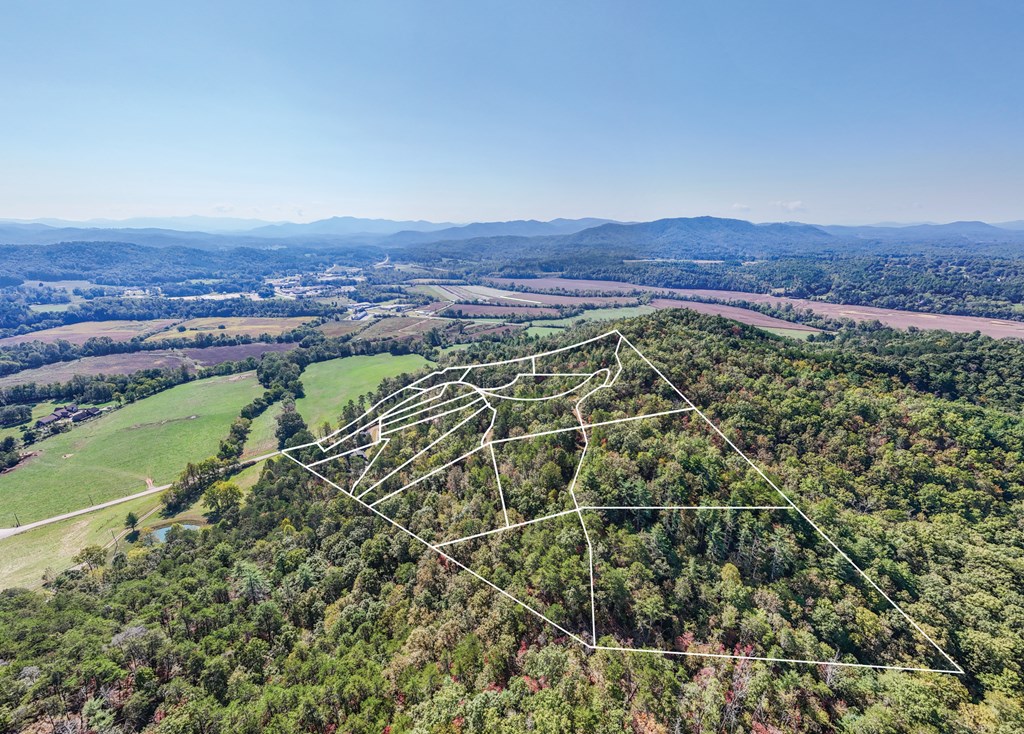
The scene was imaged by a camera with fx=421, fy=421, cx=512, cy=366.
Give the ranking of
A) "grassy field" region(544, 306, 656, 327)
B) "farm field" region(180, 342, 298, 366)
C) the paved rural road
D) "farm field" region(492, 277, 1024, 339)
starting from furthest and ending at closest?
"grassy field" region(544, 306, 656, 327) < "farm field" region(180, 342, 298, 366) < "farm field" region(492, 277, 1024, 339) < the paved rural road

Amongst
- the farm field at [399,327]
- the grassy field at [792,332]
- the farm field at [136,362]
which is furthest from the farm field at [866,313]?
the farm field at [136,362]

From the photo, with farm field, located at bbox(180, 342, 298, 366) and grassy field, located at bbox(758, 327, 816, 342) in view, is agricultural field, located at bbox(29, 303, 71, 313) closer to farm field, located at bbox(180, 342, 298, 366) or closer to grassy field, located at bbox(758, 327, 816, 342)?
farm field, located at bbox(180, 342, 298, 366)

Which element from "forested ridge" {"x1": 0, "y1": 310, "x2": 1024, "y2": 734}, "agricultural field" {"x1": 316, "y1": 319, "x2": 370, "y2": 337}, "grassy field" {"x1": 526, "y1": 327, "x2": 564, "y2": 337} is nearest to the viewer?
"forested ridge" {"x1": 0, "y1": 310, "x2": 1024, "y2": 734}

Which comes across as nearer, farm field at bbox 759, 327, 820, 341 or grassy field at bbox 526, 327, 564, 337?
farm field at bbox 759, 327, 820, 341

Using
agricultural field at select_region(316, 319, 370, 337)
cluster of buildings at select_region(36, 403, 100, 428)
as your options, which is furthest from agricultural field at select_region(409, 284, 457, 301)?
cluster of buildings at select_region(36, 403, 100, 428)

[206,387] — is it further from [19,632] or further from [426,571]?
[426,571]

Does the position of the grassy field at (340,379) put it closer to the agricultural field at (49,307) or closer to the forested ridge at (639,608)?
the forested ridge at (639,608)
